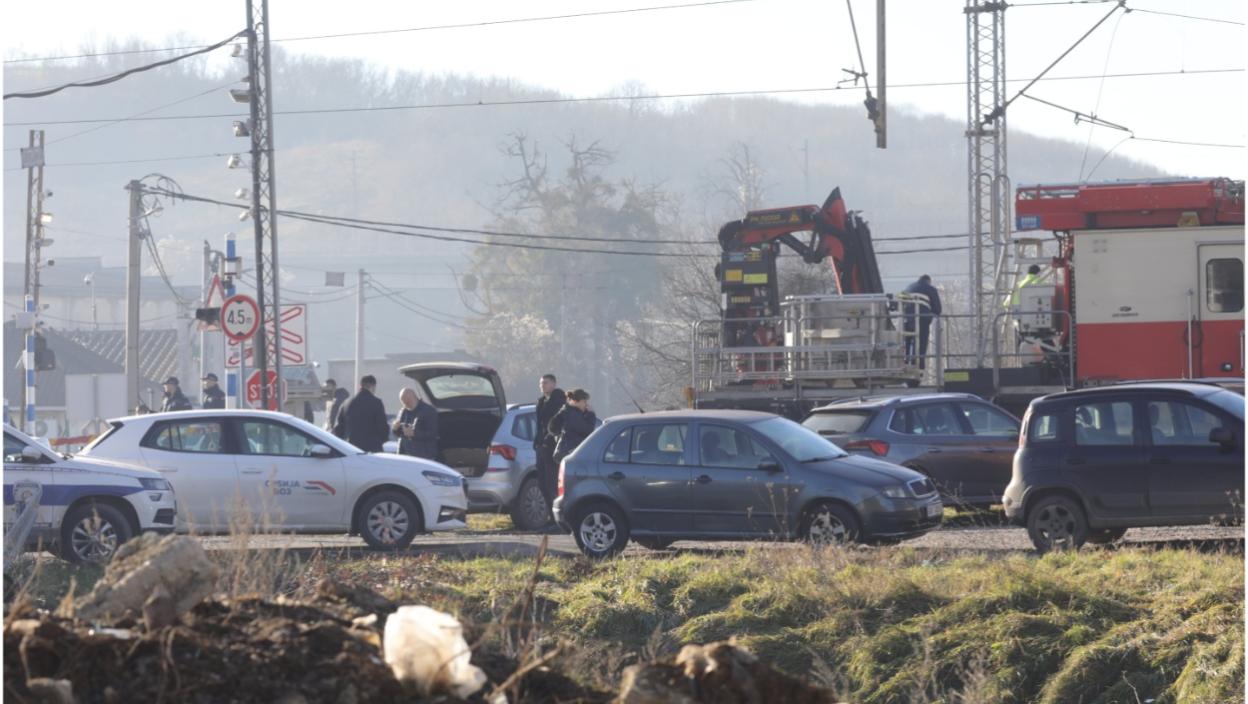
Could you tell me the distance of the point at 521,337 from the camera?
332 feet

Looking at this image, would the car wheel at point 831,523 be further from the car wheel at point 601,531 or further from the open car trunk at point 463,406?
the open car trunk at point 463,406

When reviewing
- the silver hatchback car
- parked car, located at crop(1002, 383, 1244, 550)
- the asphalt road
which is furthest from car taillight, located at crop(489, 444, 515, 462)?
parked car, located at crop(1002, 383, 1244, 550)

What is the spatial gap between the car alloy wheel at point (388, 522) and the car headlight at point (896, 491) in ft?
17.1

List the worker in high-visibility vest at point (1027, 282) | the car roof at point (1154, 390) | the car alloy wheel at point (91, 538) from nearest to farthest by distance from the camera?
1. the car roof at point (1154, 390)
2. the car alloy wheel at point (91, 538)
3. the worker in high-visibility vest at point (1027, 282)


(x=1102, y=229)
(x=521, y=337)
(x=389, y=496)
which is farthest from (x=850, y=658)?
(x=521, y=337)

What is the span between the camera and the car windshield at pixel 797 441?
49.5 feet

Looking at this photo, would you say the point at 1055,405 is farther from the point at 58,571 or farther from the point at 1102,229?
the point at 58,571

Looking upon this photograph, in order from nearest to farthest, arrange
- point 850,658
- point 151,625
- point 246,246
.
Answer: point 151,625, point 850,658, point 246,246

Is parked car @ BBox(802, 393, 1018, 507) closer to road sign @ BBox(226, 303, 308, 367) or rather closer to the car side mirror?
the car side mirror

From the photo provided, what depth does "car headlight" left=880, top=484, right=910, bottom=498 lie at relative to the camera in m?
14.6

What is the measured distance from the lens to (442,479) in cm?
1697

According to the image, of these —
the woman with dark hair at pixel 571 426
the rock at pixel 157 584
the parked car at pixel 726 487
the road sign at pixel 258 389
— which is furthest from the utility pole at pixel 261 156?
the rock at pixel 157 584

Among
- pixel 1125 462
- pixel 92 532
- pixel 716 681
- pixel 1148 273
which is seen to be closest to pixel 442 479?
pixel 92 532

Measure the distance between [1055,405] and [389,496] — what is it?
6987mm
